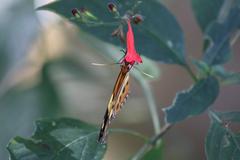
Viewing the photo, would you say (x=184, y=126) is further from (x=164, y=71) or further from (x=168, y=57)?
(x=168, y=57)

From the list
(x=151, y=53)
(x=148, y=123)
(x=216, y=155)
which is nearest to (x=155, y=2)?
(x=151, y=53)

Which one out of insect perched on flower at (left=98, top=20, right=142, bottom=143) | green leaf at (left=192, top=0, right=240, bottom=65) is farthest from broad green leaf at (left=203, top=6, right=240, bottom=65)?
insect perched on flower at (left=98, top=20, right=142, bottom=143)

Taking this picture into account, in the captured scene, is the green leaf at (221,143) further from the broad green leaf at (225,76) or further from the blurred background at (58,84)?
the blurred background at (58,84)

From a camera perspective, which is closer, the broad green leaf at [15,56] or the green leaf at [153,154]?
the green leaf at [153,154]

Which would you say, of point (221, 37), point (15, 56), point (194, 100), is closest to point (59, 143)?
point (194, 100)

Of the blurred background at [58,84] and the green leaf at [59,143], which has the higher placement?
the green leaf at [59,143]

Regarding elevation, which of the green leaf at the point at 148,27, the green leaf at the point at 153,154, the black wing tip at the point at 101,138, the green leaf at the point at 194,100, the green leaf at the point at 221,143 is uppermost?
the green leaf at the point at 148,27

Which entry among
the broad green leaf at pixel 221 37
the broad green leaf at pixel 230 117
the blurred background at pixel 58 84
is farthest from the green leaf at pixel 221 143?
the blurred background at pixel 58 84
